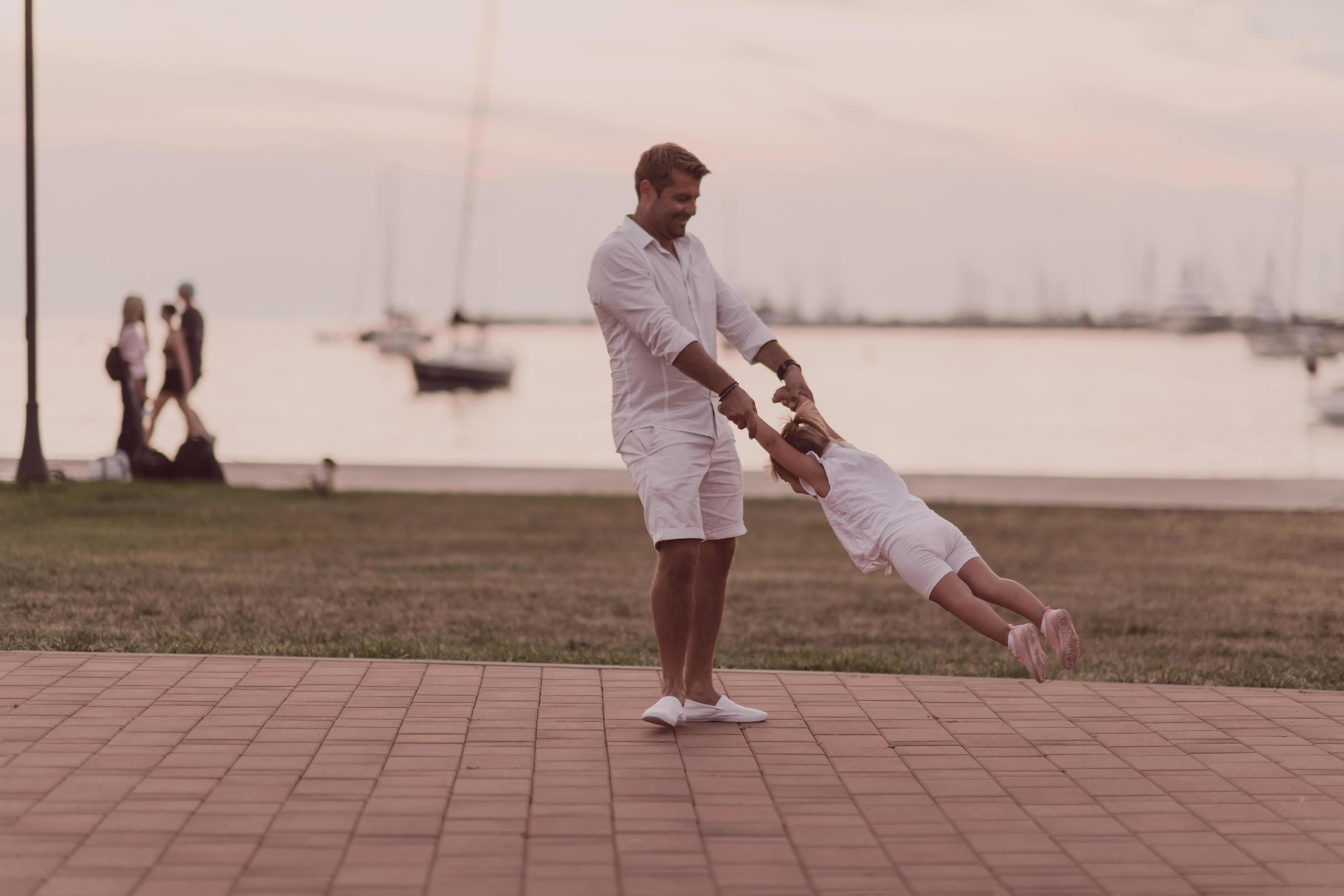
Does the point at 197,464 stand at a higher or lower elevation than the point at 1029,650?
lower

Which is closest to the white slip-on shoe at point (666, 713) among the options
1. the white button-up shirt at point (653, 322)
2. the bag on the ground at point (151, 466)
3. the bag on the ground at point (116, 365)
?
the white button-up shirt at point (653, 322)

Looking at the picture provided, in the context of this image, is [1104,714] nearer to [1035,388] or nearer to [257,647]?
[257,647]

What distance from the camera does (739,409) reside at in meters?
4.93

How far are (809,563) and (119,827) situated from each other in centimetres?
764

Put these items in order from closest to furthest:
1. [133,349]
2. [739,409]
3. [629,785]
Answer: [629,785], [739,409], [133,349]

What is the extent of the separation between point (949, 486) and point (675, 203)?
12439mm

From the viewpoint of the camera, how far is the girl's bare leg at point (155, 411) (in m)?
16.4

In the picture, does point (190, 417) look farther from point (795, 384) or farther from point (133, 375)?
point (795, 384)

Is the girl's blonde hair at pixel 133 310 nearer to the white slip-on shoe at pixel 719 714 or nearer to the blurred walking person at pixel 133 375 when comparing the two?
the blurred walking person at pixel 133 375

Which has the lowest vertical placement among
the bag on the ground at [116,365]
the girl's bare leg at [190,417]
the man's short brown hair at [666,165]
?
the girl's bare leg at [190,417]

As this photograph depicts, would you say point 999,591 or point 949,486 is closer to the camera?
point 999,591

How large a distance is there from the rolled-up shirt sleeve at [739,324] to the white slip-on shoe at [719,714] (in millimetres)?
1195

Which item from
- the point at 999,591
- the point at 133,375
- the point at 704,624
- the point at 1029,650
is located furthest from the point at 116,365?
the point at 1029,650

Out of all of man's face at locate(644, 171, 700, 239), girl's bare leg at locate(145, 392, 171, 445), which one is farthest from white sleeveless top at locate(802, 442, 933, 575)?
girl's bare leg at locate(145, 392, 171, 445)
